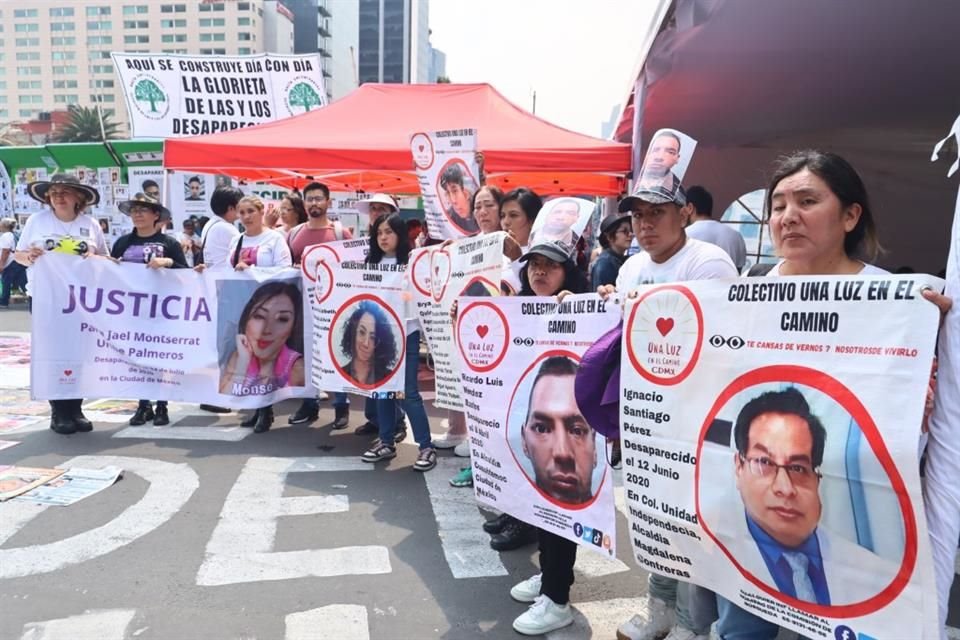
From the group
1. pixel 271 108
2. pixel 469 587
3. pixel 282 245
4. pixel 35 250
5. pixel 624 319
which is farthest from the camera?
pixel 271 108

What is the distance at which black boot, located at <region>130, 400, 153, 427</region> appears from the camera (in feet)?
17.7

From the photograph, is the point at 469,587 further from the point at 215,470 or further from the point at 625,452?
the point at 215,470

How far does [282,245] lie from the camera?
17.8 feet

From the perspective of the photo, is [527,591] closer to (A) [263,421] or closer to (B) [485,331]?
(B) [485,331]

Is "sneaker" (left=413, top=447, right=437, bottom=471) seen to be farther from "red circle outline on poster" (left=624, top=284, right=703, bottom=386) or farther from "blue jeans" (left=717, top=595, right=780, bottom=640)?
"blue jeans" (left=717, top=595, right=780, bottom=640)

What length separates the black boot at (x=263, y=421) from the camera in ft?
17.6

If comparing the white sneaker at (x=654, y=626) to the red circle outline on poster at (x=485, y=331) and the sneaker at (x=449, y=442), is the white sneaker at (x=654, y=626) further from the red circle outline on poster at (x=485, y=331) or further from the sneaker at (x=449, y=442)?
the sneaker at (x=449, y=442)

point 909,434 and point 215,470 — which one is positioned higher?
point 909,434

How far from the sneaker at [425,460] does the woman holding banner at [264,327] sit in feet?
4.60

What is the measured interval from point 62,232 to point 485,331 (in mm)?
3980

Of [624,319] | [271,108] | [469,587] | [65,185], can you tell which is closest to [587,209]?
[624,319]

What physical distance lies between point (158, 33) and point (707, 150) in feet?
406

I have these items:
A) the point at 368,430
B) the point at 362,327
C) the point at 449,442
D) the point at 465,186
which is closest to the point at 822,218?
the point at 465,186

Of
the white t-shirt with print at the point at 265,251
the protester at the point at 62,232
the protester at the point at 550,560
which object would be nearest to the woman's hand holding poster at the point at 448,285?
the protester at the point at 550,560
